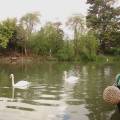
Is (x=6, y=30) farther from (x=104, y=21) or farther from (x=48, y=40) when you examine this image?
(x=104, y=21)

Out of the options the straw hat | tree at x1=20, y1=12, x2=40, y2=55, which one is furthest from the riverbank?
the straw hat

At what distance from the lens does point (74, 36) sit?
56125 millimetres

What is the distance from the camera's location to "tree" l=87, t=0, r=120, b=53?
5841 cm

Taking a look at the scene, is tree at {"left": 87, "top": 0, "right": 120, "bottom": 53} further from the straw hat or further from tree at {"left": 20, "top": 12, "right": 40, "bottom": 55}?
the straw hat

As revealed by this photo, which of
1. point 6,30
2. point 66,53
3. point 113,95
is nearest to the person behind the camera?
point 113,95

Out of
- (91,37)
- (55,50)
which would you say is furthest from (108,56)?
(55,50)

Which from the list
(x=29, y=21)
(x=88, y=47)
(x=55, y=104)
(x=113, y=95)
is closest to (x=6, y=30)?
(x=29, y=21)

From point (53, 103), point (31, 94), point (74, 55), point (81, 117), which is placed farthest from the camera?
point (74, 55)

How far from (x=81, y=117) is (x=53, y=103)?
101 inches

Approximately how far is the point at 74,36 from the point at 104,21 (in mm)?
5848

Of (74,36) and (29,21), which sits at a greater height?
(29,21)

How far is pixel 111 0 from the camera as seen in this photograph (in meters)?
59.8

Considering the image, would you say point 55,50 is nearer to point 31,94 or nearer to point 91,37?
point 91,37

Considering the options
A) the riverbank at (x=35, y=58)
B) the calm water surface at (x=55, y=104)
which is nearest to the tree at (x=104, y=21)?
the riverbank at (x=35, y=58)
